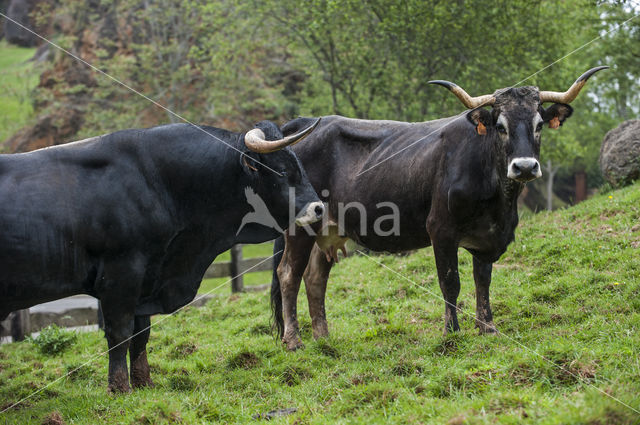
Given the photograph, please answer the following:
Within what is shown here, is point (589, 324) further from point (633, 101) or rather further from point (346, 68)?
point (633, 101)

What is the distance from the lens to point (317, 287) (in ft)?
26.8

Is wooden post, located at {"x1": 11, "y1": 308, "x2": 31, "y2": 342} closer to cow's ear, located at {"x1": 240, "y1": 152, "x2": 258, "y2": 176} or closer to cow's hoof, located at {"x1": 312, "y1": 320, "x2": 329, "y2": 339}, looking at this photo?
cow's hoof, located at {"x1": 312, "y1": 320, "x2": 329, "y2": 339}

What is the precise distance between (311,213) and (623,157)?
8620 mm

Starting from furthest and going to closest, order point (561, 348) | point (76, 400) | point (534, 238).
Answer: point (534, 238) < point (76, 400) < point (561, 348)

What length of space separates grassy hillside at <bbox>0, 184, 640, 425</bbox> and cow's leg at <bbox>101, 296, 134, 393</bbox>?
6.7 inches

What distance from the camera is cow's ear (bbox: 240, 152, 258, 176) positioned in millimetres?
6273

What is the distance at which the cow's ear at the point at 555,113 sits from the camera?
21.6 ft

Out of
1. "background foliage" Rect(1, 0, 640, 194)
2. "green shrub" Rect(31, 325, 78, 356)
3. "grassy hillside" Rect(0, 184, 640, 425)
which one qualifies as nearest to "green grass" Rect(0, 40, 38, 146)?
"background foliage" Rect(1, 0, 640, 194)

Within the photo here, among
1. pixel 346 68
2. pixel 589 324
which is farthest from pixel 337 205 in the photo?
pixel 346 68

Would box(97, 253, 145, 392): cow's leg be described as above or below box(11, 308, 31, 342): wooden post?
above

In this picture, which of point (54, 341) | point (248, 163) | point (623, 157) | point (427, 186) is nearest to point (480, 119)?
point (427, 186)

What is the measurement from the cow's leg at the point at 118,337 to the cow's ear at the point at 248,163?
170cm

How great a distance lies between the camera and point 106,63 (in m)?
22.6

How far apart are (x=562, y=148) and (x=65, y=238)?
581 inches
